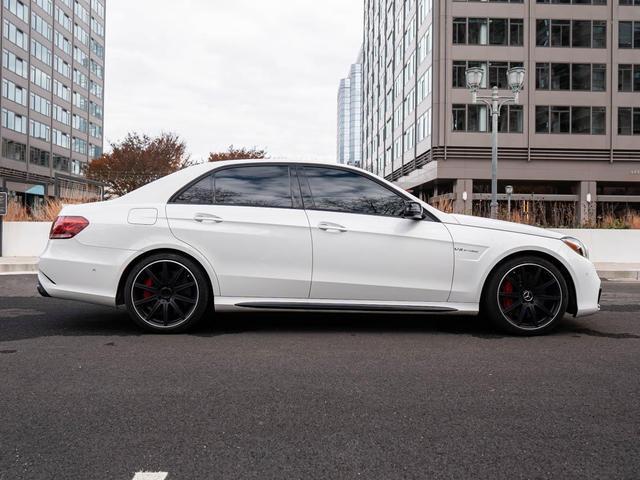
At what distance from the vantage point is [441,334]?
5.27m

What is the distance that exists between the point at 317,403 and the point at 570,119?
40.1 metres

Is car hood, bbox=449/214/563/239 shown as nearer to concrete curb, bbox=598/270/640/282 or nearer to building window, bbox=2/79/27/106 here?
concrete curb, bbox=598/270/640/282

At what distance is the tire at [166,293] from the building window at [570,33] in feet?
128

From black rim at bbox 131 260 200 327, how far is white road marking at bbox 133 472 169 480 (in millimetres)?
2813

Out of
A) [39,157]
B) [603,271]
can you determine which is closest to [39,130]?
[39,157]

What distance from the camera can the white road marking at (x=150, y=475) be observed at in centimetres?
228

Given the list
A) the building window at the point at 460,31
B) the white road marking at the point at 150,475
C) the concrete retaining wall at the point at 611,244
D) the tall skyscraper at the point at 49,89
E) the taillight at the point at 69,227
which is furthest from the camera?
the tall skyscraper at the point at 49,89

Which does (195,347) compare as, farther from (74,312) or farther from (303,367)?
(74,312)

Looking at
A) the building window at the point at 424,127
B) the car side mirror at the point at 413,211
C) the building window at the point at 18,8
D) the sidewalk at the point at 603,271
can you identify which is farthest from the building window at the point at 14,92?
the car side mirror at the point at 413,211

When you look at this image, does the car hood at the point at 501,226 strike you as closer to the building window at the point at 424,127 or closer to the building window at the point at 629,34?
the building window at the point at 424,127

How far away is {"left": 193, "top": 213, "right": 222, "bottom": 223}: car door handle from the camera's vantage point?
5.14 m

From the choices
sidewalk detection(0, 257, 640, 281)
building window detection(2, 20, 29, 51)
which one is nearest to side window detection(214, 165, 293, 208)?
sidewalk detection(0, 257, 640, 281)

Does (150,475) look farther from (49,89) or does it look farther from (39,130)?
(49,89)

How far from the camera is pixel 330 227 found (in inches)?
202
